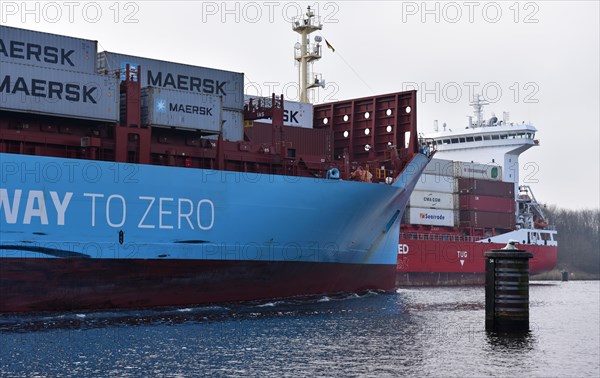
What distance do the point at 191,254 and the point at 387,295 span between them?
470 inches

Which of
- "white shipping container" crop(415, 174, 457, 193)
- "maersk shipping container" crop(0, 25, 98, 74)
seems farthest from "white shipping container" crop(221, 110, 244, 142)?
"white shipping container" crop(415, 174, 457, 193)

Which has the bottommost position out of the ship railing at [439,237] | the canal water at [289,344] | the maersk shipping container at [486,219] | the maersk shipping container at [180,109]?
the canal water at [289,344]

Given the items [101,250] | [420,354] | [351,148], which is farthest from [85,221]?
[351,148]

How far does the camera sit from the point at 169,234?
29.4 metres

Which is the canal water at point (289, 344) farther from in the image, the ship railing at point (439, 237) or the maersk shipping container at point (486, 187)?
the maersk shipping container at point (486, 187)

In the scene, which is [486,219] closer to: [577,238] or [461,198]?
[461,198]

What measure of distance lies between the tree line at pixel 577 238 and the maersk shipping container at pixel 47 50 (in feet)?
273

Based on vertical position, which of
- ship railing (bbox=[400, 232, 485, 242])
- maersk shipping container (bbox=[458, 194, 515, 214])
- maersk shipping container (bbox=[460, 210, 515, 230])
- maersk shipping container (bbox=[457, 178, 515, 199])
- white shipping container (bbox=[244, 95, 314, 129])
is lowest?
ship railing (bbox=[400, 232, 485, 242])

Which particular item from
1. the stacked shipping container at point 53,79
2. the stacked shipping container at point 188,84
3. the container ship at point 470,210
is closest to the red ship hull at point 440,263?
the container ship at point 470,210

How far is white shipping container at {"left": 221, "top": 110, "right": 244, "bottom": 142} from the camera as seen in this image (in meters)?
33.9

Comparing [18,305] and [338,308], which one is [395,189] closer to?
[338,308]

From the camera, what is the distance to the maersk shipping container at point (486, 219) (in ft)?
205

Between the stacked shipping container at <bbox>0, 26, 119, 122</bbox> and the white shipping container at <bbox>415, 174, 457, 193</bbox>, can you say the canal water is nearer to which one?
the stacked shipping container at <bbox>0, 26, 119, 122</bbox>

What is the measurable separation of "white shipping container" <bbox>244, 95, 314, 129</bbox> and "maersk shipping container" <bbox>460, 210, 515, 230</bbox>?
75.1ft
